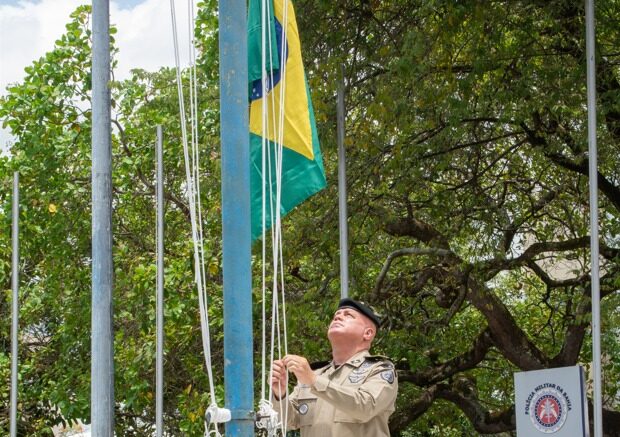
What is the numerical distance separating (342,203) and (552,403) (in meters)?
2.65

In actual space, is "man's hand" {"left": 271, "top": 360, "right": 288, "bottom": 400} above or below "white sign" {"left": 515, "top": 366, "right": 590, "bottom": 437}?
above

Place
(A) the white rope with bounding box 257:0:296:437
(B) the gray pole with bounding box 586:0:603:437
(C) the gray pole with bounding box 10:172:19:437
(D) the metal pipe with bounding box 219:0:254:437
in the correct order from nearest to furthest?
(D) the metal pipe with bounding box 219:0:254:437 < (A) the white rope with bounding box 257:0:296:437 < (B) the gray pole with bounding box 586:0:603:437 < (C) the gray pole with bounding box 10:172:19:437

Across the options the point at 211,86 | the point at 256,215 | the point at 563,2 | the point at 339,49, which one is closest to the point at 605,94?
the point at 563,2

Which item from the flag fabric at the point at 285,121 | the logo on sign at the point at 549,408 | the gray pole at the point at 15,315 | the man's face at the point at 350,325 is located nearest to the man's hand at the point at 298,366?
the man's face at the point at 350,325

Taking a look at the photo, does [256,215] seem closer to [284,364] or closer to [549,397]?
[284,364]

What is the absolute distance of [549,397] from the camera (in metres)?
9.95

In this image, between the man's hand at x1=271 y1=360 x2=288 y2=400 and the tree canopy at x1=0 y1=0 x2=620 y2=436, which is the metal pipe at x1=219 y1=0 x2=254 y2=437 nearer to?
the man's hand at x1=271 y1=360 x2=288 y2=400

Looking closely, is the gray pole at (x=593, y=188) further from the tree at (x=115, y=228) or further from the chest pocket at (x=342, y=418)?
the tree at (x=115, y=228)

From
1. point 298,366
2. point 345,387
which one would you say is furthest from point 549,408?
point 298,366

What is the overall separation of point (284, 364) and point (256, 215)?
2.91ft

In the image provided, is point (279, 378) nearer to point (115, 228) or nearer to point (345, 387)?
point (345, 387)

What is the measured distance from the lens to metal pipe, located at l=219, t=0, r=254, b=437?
4.49 metres

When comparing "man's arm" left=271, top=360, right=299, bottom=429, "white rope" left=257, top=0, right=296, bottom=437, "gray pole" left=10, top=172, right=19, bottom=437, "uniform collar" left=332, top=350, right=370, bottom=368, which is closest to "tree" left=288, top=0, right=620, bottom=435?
"gray pole" left=10, top=172, right=19, bottom=437

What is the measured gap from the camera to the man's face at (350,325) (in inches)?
227
